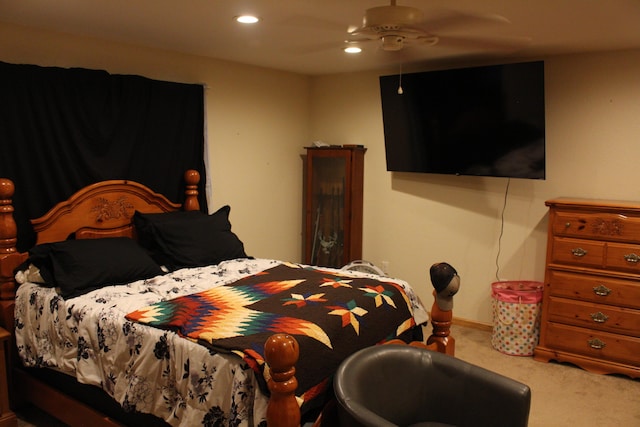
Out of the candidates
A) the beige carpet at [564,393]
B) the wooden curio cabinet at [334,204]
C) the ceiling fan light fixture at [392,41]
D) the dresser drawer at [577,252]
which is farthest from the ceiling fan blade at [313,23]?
the beige carpet at [564,393]

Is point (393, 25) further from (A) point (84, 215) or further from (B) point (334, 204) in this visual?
(B) point (334, 204)

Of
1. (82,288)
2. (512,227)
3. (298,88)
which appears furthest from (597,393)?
(298,88)

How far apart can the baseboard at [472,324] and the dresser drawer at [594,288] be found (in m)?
0.83

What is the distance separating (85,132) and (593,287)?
3.59 m

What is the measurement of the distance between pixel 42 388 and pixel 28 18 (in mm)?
2078

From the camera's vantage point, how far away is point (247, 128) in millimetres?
4621

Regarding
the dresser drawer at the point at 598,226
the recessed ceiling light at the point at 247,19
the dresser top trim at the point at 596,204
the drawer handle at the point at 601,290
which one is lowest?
the drawer handle at the point at 601,290

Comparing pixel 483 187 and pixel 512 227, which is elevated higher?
pixel 483 187

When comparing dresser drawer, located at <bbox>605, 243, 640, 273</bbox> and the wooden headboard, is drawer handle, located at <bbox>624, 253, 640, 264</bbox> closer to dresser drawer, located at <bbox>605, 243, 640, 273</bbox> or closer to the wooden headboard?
dresser drawer, located at <bbox>605, 243, 640, 273</bbox>

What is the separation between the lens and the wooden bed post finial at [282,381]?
1765 mm

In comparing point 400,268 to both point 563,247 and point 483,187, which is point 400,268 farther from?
point 563,247

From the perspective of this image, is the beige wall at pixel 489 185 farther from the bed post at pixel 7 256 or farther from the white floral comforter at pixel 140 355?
the bed post at pixel 7 256

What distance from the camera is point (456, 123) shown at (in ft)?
13.8

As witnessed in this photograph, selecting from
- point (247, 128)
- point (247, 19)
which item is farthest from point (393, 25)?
point (247, 128)
